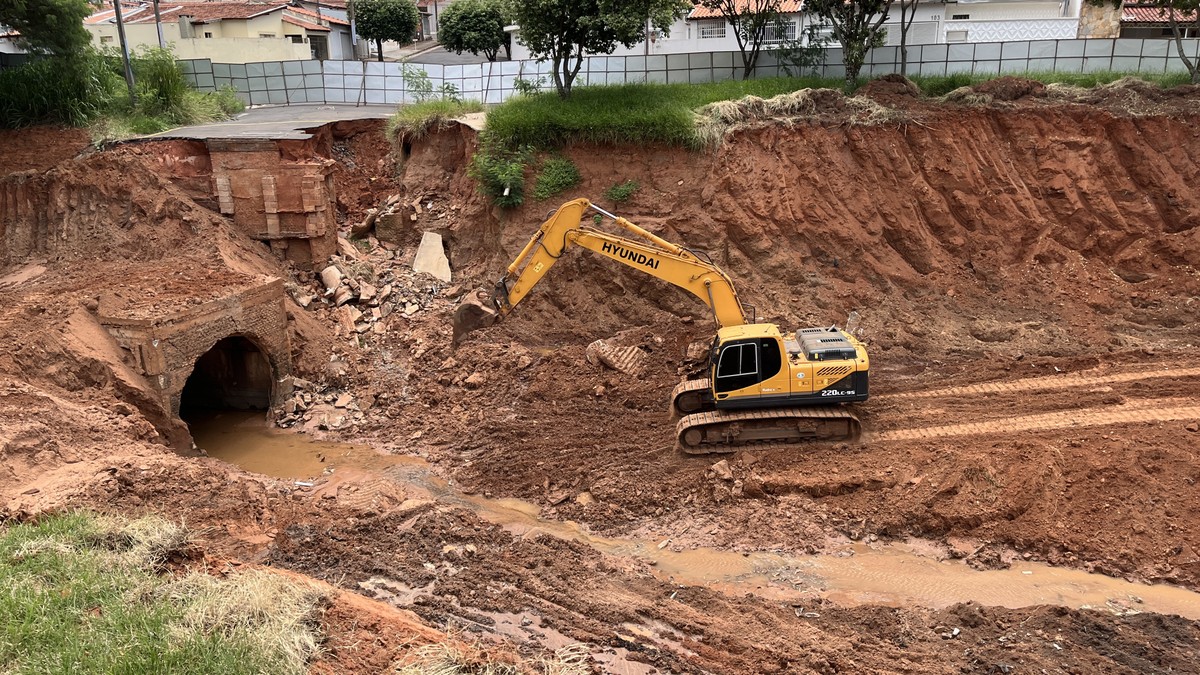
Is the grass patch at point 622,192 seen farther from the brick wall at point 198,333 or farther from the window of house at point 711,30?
the window of house at point 711,30

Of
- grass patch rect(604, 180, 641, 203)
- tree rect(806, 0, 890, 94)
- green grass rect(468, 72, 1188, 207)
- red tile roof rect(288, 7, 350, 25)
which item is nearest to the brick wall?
green grass rect(468, 72, 1188, 207)

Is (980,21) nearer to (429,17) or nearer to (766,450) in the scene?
(766,450)

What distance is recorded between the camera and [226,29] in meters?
39.1

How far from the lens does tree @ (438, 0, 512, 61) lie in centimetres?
3888

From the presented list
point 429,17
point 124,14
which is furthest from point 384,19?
point 429,17

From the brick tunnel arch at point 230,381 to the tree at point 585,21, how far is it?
31.8ft

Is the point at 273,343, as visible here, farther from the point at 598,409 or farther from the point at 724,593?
the point at 724,593

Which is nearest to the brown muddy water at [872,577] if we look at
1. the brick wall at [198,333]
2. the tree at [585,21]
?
the brick wall at [198,333]

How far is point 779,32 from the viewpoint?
2327 centimetres

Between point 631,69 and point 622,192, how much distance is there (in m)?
6.12

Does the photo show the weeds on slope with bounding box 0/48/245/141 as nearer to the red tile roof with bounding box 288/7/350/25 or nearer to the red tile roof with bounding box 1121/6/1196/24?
the red tile roof with bounding box 288/7/350/25

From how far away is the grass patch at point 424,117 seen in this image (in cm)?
2142

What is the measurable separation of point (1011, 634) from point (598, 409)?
7.85 meters

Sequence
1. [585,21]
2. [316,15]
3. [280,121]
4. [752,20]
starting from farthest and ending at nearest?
[316,15]
[280,121]
[752,20]
[585,21]
